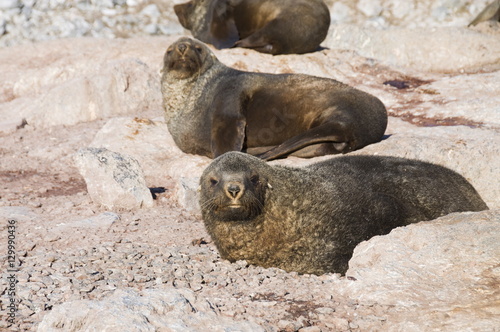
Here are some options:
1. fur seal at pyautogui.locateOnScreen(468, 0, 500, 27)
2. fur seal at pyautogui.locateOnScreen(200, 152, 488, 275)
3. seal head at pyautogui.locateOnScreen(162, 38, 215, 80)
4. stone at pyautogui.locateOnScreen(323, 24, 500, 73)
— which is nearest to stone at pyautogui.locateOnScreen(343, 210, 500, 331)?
fur seal at pyautogui.locateOnScreen(200, 152, 488, 275)

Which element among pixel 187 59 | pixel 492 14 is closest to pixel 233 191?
pixel 187 59

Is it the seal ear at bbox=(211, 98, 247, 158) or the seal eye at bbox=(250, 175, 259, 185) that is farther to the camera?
the seal ear at bbox=(211, 98, 247, 158)

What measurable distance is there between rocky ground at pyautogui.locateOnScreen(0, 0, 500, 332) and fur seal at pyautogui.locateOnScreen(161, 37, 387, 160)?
0.87 feet

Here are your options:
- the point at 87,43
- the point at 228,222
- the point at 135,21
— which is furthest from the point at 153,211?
the point at 135,21

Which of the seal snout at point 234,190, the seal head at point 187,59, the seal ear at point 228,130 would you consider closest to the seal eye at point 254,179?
the seal snout at point 234,190

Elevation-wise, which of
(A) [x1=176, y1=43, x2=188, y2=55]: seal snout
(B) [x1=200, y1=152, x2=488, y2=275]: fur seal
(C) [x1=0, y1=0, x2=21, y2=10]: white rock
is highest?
(B) [x1=200, y1=152, x2=488, y2=275]: fur seal

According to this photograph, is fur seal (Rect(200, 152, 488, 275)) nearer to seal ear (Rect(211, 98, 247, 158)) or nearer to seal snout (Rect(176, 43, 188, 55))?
seal ear (Rect(211, 98, 247, 158))

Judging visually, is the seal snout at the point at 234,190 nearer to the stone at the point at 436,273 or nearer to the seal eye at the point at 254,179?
the seal eye at the point at 254,179

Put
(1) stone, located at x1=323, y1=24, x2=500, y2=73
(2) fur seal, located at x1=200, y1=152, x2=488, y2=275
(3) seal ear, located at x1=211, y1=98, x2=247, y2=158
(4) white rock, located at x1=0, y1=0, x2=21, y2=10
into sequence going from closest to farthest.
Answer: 1. (2) fur seal, located at x1=200, y1=152, x2=488, y2=275
2. (3) seal ear, located at x1=211, y1=98, x2=247, y2=158
3. (1) stone, located at x1=323, y1=24, x2=500, y2=73
4. (4) white rock, located at x1=0, y1=0, x2=21, y2=10

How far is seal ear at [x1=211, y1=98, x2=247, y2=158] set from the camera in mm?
8219

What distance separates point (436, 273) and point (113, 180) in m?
3.96

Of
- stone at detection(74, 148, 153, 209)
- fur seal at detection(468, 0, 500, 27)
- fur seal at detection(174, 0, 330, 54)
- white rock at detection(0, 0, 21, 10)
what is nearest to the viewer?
stone at detection(74, 148, 153, 209)

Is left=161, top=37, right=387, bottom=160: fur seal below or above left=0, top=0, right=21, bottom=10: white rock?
above

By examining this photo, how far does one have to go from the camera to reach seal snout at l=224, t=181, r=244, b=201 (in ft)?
16.6
